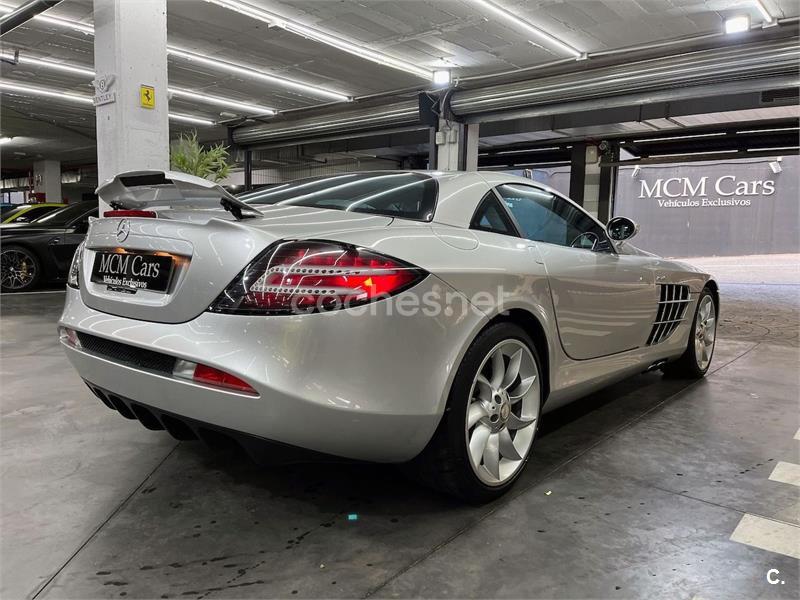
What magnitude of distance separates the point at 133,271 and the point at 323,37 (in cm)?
661

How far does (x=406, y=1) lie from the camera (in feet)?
20.6

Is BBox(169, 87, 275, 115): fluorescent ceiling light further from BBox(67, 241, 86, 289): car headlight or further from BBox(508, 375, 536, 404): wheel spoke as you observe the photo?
BBox(508, 375, 536, 404): wheel spoke

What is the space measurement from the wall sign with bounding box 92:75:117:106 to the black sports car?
3456 millimetres

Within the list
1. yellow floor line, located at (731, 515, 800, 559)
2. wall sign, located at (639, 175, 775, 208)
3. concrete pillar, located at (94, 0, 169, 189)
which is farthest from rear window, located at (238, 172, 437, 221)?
wall sign, located at (639, 175, 775, 208)

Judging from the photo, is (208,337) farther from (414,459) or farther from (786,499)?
(786,499)

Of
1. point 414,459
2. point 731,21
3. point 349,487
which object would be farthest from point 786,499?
point 731,21

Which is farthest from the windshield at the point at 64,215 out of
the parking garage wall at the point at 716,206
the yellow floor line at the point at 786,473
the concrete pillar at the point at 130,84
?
the parking garage wall at the point at 716,206

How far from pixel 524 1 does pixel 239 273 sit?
5789 millimetres

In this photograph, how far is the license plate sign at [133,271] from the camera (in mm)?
1760

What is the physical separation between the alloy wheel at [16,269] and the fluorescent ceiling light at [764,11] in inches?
375

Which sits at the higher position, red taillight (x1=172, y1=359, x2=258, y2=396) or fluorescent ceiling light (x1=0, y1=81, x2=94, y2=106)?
fluorescent ceiling light (x1=0, y1=81, x2=94, y2=106)

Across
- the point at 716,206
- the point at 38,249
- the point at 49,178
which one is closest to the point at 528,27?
the point at 38,249

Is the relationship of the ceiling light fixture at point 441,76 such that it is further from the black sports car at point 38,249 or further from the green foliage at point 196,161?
the black sports car at point 38,249

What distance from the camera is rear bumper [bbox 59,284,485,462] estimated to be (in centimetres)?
156
